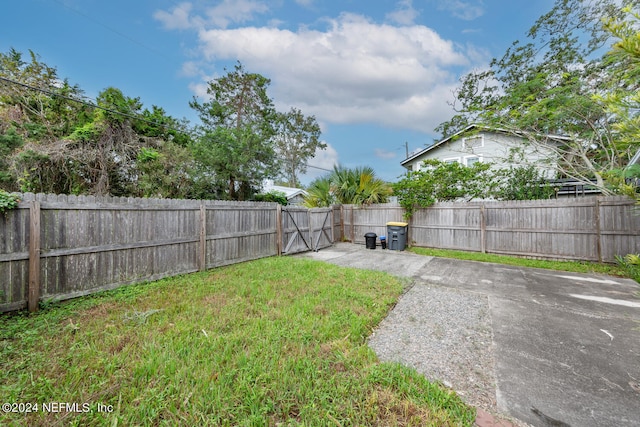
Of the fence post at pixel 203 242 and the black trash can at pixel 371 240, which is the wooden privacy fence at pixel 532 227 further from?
the fence post at pixel 203 242

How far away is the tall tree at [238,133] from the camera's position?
1088cm

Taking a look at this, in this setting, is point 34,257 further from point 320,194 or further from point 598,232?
point 598,232

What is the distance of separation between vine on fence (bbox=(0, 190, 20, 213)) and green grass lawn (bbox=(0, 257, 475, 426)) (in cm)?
147

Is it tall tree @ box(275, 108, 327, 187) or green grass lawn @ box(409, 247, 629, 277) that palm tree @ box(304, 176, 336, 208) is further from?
tall tree @ box(275, 108, 327, 187)

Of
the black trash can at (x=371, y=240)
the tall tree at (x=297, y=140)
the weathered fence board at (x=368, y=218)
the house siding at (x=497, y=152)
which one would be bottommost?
the black trash can at (x=371, y=240)

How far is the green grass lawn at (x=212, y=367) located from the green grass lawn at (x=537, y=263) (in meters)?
5.26

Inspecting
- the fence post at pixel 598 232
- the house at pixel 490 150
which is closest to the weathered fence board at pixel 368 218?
the house at pixel 490 150

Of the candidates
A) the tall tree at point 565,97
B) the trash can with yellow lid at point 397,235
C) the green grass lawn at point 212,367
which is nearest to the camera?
the green grass lawn at point 212,367

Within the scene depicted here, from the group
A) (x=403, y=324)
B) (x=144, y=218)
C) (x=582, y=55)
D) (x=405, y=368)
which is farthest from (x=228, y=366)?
(x=582, y=55)

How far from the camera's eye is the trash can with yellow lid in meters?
9.28

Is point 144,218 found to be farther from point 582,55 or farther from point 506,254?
point 582,55

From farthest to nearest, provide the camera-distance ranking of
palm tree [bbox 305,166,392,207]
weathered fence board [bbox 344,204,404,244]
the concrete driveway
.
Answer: palm tree [bbox 305,166,392,207], weathered fence board [bbox 344,204,404,244], the concrete driveway

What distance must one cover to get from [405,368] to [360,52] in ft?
39.1

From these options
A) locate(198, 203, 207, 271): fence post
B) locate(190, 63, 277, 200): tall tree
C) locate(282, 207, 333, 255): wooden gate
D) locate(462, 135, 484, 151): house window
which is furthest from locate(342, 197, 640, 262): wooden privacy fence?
locate(198, 203, 207, 271): fence post
